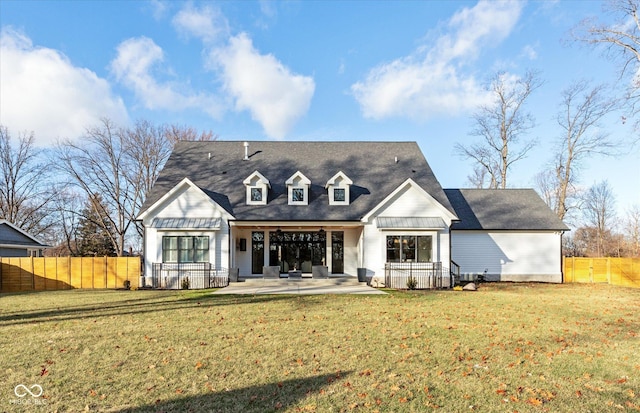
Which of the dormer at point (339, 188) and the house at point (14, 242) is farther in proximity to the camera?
the house at point (14, 242)

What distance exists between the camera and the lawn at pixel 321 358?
514cm

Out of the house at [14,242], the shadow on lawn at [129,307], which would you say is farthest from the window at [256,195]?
the house at [14,242]

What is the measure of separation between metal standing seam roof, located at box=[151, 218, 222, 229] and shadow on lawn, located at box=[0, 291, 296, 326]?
4.26m

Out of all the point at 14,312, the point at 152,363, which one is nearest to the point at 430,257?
the point at 152,363

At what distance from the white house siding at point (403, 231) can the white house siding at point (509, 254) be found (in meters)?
3.06

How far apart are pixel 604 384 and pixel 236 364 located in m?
5.82

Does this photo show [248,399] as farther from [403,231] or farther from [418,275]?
[403,231]

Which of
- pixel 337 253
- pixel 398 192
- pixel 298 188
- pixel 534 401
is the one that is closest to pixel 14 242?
pixel 298 188

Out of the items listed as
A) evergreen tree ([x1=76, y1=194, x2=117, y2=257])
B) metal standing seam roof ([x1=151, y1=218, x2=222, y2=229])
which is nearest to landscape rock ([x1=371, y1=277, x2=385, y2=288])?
metal standing seam roof ([x1=151, y1=218, x2=222, y2=229])

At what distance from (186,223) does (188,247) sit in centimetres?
129

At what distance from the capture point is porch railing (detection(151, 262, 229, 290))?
19250mm

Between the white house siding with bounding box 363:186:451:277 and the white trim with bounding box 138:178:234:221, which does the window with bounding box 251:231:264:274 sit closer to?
the white trim with bounding box 138:178:234:221

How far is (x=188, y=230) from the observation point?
1970cm

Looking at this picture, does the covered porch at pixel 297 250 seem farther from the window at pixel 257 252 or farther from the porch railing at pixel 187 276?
the porch railing at pixel 187 276
